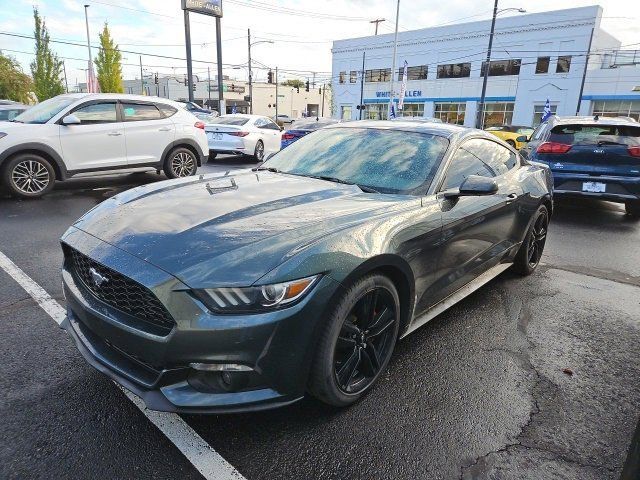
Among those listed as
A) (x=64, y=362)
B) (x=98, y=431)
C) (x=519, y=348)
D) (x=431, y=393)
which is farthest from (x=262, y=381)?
(x=519, y=348)

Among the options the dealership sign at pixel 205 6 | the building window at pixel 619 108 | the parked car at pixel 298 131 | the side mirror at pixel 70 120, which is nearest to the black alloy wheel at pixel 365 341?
the side mirror at pixel 70 120

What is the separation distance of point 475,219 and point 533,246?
1800mm

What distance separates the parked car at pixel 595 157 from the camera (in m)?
7.08

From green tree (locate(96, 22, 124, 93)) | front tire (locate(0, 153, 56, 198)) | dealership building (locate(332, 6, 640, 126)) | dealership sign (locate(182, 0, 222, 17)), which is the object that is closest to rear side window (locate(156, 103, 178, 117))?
front tire (locate(0, 153, 56, 198))

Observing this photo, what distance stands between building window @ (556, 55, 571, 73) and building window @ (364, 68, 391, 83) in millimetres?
18107

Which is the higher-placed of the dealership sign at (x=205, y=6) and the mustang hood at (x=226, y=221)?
the dealership sign at (x=205, y=6)

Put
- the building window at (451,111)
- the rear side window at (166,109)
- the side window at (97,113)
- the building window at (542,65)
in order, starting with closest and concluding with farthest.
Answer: the side window at (97,113)
the rear side window at (166,109)
the building window at (542,65)
the building window at (451,111)

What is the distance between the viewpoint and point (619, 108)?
124 feet

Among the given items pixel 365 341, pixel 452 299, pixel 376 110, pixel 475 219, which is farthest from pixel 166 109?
pixel 376 110

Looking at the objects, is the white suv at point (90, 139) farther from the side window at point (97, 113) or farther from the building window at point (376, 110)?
the building window at point (376, 110)

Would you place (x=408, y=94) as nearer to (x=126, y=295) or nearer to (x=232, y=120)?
(x=232, y=120)

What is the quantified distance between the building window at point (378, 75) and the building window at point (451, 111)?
7173 millimetres

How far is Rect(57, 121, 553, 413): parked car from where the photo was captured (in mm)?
2012

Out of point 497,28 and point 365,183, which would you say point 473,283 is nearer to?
point 365,183
